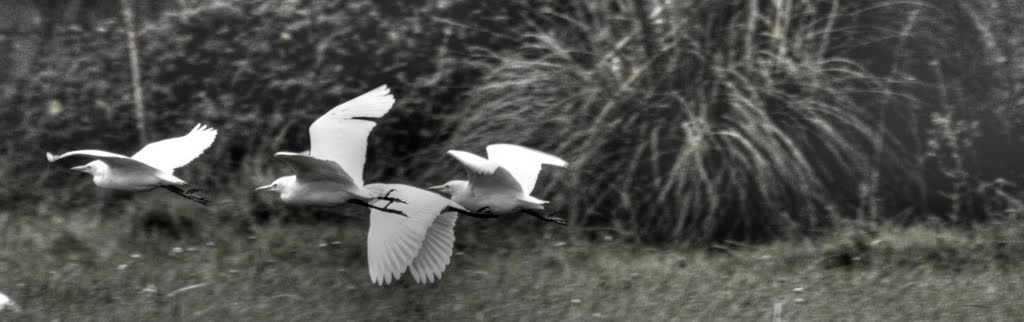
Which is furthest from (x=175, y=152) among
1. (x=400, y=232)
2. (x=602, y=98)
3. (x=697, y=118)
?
(x=697, y=118)

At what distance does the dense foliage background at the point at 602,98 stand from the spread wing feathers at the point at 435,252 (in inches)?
79.9

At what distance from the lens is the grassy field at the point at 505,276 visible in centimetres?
654

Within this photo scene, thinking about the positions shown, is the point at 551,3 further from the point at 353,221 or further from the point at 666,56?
the point at 353,221

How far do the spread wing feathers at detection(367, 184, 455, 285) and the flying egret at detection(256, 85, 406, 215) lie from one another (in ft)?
0.28

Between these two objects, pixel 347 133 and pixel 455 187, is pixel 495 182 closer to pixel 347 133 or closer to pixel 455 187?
pixel 455 187

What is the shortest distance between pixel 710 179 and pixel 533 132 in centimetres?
110

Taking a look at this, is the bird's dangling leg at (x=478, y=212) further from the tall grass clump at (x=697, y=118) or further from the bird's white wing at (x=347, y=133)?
the tall grass clump at (x=697, y=118)

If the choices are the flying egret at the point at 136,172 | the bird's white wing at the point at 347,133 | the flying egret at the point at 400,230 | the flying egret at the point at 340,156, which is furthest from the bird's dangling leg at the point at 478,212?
the flying egret at the point at 136,172

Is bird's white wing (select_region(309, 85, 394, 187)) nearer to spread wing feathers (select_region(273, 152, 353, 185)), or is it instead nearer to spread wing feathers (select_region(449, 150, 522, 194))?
spread wing feathers (select_region(273, 152, 353, 185))

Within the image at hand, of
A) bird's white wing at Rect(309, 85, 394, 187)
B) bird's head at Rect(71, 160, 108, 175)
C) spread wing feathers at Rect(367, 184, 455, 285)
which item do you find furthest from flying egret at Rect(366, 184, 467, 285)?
bird's head at Rect(71, 160, 108, 175)

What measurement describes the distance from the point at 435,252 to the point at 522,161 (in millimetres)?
620

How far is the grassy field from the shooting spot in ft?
21.5

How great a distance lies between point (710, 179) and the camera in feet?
28.9

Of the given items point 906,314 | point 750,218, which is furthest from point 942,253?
point 906,314
